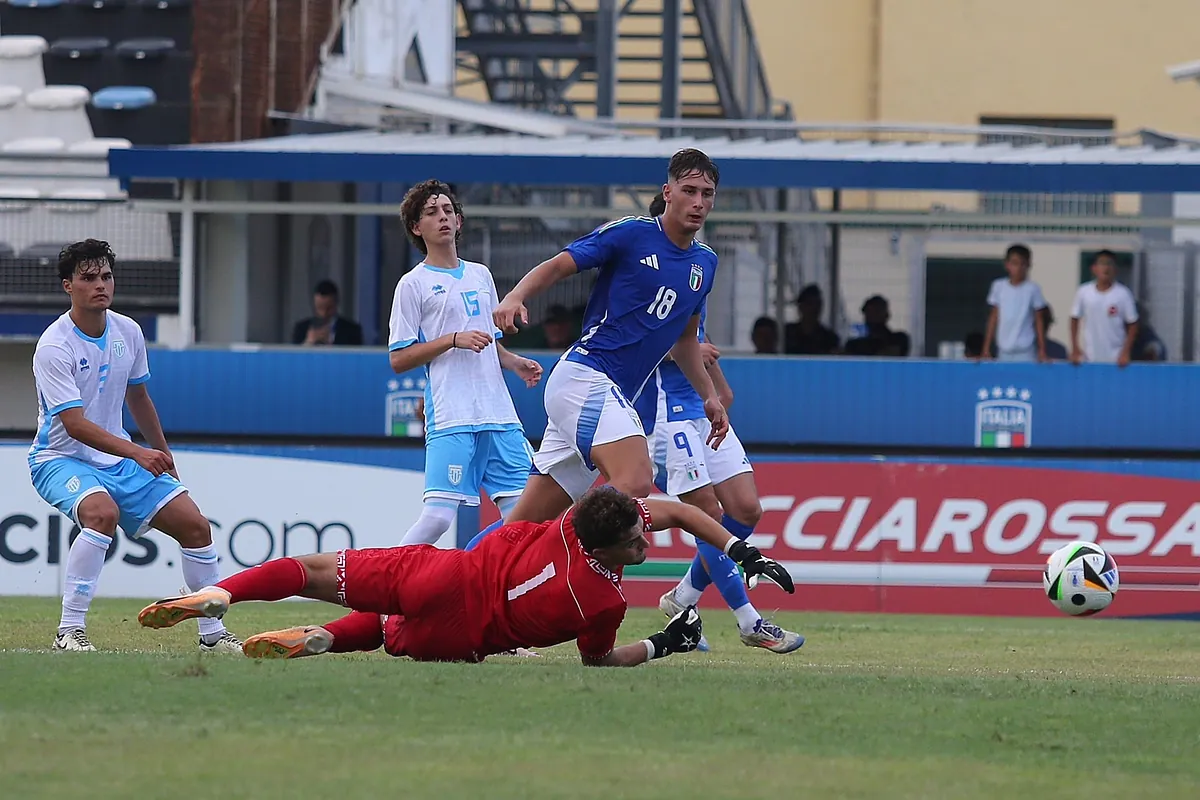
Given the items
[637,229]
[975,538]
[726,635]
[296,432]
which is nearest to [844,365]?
[975,538]

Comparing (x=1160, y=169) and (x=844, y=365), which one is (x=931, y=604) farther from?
(x=1160, y=169)

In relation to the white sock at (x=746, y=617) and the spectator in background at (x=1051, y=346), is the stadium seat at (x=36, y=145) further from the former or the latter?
the white sock at (x=746, y=617)

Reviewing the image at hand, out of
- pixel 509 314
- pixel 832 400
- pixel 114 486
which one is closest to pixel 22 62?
pixel 832 400

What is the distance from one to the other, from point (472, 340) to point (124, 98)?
621 inches

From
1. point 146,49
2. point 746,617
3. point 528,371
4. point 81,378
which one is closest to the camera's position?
point 528,371

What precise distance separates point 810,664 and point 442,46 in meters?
20.1

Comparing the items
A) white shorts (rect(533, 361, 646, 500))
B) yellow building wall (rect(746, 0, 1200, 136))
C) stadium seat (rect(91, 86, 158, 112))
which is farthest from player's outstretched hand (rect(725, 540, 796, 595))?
yellow building wall (rect(746, 0, 1200, 136))

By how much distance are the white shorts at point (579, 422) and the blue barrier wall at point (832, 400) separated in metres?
9.50

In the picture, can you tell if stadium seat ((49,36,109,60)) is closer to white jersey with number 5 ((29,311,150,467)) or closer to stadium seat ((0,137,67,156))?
stadium seat ((0,137,67,156))

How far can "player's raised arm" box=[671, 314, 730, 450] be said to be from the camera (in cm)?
973

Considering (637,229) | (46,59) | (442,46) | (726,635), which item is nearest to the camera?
(637,229)

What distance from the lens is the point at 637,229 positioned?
355 inches

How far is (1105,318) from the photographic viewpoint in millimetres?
19109

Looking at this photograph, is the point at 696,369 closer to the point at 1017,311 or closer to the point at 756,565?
the point at 756,565
